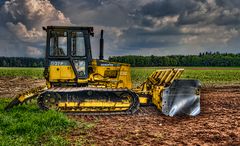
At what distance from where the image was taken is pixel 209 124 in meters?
11.0

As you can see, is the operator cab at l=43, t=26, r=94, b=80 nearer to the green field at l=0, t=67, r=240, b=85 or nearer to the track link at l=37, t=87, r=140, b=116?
the track link at l=37, t=87, r=140, b=116

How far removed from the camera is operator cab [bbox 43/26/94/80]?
45.6ft

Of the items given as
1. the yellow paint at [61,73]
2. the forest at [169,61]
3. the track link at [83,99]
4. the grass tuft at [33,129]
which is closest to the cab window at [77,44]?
the yellow paint at [61,73]

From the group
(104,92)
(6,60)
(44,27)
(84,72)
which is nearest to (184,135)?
(104,92)

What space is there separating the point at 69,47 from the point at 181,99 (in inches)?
192

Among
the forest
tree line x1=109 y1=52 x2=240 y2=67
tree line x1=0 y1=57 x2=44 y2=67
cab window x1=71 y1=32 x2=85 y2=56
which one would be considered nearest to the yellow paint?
cab window x1=71 y1=32 x2=85 y2=56

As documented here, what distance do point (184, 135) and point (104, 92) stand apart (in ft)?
15.3

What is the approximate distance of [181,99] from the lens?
1325 cm

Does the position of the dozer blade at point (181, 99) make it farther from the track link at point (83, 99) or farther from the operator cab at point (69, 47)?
the operator cab at point (69, 47)

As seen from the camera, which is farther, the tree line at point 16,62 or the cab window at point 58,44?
the tree line at point 16,62

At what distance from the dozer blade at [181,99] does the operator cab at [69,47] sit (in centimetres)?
352

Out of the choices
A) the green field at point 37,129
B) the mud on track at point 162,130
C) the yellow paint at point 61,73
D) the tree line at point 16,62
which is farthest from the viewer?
the tree line at point 16,62

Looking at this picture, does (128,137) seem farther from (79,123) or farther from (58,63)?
(58,63)

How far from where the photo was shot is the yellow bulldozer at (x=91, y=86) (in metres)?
13.2
